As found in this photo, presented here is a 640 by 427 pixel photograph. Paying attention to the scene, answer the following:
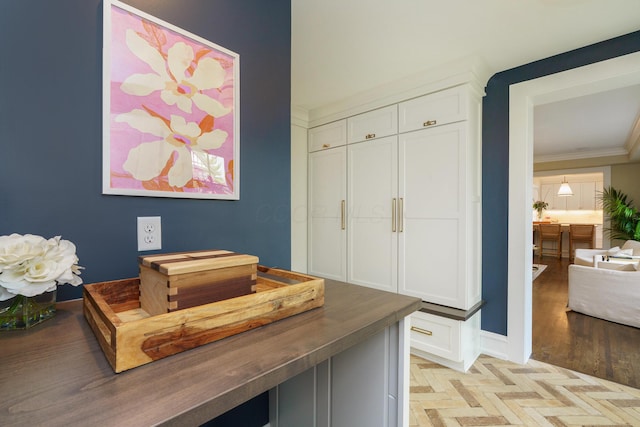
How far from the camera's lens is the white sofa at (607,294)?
3.09 m

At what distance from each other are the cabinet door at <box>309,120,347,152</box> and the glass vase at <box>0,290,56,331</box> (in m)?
2.64

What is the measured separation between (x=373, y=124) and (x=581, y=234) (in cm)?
747

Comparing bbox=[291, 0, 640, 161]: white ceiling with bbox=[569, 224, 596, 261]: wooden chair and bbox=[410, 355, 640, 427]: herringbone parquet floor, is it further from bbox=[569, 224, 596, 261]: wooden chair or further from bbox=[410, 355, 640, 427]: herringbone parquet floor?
bbox=[569, 224, 596, 261]: wooden chair

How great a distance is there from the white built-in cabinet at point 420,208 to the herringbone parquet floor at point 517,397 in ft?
0.66

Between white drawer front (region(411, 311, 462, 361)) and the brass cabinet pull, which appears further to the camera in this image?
the brass cabinet pull

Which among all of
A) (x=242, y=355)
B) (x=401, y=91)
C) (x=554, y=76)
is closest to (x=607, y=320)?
(x=554, y=76)

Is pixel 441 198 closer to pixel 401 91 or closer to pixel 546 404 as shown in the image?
pixel 401 91

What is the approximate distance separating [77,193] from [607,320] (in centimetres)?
475

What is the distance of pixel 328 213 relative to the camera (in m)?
3.22

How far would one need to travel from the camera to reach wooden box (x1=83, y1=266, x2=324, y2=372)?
0.55m

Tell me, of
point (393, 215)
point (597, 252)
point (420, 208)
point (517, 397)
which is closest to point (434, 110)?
point (420, 208)

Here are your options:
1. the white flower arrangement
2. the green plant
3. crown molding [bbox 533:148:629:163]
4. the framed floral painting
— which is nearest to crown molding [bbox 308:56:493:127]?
the framed floral painting

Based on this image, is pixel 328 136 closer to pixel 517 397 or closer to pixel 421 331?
pixel 421 331

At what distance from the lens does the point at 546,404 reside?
1.91m
